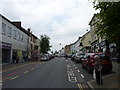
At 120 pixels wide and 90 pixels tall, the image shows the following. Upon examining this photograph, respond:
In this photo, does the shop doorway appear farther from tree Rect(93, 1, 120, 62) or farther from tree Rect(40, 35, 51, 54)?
tree Rect(40, 35, 51, 54)

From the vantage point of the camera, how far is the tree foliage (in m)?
10.5

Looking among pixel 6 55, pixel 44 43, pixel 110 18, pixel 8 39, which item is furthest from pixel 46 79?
pixel 44 43

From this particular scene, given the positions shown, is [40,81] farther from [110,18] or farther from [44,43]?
[44,43]

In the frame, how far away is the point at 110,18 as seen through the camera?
10.9 metres

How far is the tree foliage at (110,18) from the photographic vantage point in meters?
10.5

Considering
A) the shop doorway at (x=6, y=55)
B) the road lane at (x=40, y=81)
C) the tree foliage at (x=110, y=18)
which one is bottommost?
the road lane at (x=40, y=81)

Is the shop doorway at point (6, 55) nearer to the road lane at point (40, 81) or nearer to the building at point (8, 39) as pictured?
the building at point (8, 39)

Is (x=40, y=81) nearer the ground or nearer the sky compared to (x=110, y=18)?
nearer the ground

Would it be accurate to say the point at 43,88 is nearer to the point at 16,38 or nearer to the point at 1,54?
the point at 1,54

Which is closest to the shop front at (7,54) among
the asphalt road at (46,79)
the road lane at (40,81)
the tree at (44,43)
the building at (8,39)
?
the building at (8,39)

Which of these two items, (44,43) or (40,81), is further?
(44,43)

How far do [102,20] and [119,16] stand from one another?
3.52 feet

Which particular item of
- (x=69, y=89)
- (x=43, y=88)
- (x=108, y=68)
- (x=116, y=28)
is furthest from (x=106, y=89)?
(x=108, y=68)

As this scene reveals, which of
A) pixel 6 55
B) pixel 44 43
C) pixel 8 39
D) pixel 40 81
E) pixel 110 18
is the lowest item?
pixel 40 81
